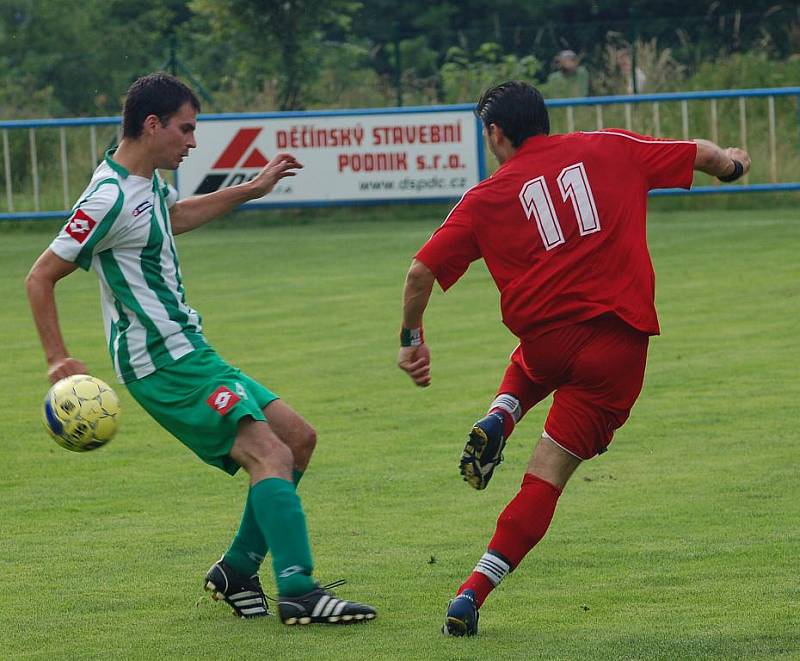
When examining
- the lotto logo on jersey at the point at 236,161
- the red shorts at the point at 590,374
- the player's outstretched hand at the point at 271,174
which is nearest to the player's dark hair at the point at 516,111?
the red shorts at the point at 590,374

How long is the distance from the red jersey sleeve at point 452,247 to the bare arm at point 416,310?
0.03 meters

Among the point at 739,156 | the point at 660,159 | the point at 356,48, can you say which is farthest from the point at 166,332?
the point at 356,48

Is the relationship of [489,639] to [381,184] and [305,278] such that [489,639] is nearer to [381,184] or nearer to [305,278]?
[305,278]

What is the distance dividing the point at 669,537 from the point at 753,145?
15.1 metres

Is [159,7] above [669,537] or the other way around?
above

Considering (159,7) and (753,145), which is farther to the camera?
(159,7)

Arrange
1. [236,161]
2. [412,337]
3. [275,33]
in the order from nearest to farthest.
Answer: [412,337], [236,161], [275,33]

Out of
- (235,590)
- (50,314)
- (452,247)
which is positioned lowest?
(235,590)

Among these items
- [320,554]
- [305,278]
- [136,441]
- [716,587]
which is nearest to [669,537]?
[716,587]

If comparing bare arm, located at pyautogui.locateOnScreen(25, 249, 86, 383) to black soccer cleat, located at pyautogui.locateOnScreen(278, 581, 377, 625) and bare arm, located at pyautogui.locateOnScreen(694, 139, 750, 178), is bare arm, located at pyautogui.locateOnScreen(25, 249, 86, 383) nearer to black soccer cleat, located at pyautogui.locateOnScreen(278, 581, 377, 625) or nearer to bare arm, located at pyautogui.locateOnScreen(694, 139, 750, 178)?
black soccer cleat, located at pyautogui.locateOnScreen(278, 581, 377, 625)

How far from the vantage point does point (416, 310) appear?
5770mm

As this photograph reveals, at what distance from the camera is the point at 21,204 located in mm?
22062

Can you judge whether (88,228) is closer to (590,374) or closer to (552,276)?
(552,276)

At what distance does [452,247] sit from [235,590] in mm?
1501
